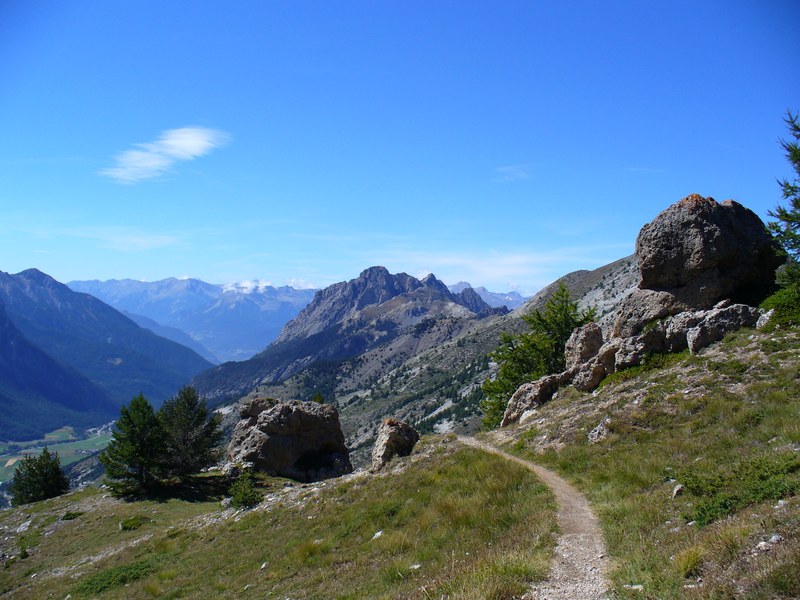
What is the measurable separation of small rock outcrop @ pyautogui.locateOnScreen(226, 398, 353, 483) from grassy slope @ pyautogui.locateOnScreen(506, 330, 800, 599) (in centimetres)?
2761

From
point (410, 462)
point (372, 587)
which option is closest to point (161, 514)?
point (410, 462)

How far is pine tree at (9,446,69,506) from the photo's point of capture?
58.6m

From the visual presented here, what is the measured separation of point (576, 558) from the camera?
35.7 ft

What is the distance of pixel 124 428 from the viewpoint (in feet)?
148

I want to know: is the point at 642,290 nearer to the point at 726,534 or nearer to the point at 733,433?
the point at 733,433

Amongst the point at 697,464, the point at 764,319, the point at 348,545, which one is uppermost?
the point at 764,319

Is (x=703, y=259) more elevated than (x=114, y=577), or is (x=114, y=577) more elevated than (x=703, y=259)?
(x=703, y=259)

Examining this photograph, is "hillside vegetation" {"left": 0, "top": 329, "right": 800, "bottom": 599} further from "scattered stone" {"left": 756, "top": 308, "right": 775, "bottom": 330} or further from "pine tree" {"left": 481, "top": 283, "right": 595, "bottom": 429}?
"pine tree" {"left": 481, "top": 283, "right": 595, "bottom": 429}

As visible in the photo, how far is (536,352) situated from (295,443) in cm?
2602

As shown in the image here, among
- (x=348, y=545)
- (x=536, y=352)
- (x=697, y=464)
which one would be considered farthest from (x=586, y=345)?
(x=348, y=545)

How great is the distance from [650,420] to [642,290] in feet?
51.2

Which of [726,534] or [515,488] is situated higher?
[726,534]

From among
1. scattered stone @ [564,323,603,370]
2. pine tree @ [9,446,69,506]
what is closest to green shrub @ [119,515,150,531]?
scattered stone @ [564,323,603,370]

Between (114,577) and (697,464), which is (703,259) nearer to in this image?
(697,464)
